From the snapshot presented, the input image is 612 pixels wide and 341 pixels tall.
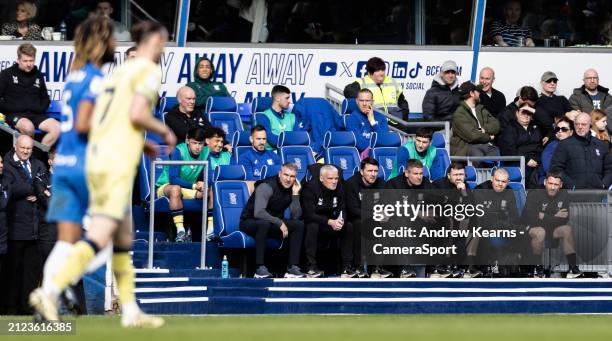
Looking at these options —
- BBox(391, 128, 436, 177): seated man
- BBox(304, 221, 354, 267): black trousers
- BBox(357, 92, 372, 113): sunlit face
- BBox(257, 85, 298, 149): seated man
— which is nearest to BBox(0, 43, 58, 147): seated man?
BBox(257, 85, 298, 149): seated man

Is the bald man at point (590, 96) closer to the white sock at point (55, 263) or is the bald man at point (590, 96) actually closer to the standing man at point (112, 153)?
the standing man at point (112, 153)

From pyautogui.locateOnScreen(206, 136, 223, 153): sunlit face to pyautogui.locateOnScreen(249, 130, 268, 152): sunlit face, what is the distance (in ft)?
1.29

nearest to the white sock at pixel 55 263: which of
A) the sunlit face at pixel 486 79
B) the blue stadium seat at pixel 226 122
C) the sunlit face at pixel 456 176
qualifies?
the sunlit face at pixel 456 176

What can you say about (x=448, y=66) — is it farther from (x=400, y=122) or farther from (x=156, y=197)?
(x=156, y=197)

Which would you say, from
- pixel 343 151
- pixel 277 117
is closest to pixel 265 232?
pixel 343 151

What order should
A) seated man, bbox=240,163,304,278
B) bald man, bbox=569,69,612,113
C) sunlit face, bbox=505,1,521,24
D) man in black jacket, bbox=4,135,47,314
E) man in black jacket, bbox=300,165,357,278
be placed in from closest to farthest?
man in black jacket, bbox=4,135,47,314 → seated man, bbox=240,163,304,278 → man in black jacket, bbox=300,165,357,278 → bald man, bbox=569,69,612,113 → sunlit face, bbox=505,1,521,24

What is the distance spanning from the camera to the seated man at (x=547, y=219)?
16797mm

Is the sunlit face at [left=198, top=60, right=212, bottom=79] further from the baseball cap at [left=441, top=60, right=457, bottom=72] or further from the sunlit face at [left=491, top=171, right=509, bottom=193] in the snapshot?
the sunlit face at [left=491, top=171, right=509, bottom=193]

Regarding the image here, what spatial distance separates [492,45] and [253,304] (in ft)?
21.6

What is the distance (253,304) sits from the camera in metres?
15.9

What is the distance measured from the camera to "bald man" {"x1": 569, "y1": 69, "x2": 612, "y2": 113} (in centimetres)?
1977

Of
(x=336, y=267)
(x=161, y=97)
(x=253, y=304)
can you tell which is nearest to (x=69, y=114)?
(x=253, y=304)

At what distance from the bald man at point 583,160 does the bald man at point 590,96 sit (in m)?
1.65

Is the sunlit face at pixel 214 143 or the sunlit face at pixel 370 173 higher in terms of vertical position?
the sunlit face at pixel 214 143
